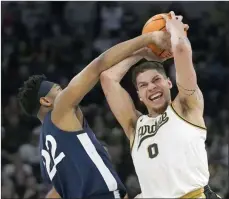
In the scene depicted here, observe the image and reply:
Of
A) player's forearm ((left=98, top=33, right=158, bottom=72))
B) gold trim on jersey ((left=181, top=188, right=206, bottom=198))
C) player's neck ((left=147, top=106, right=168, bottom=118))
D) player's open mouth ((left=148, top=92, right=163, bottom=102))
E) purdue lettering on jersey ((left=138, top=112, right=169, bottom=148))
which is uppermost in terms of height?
player's forearm ((left=98, top=33, right=158, bottom=72))

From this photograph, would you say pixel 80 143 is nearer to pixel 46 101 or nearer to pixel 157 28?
pixel 46 101

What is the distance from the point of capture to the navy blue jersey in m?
4.90

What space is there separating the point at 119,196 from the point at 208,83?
5.80 metres

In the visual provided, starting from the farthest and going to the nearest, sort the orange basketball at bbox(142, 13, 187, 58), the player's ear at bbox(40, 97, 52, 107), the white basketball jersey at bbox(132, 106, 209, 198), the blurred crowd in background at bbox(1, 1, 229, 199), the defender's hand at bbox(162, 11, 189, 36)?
1. the blurred crowd in background at bbox(1, 1, 229, 199)
2. the player's ear at bbox(40, 97, 52, 107)
3. the orange basketball at bbox(142, 13, 187, 58)
4. the defender's hand at bbox(162, 11, 189, 36)
5. the white basketball jersey at bbox(132, 106, 209, 198)

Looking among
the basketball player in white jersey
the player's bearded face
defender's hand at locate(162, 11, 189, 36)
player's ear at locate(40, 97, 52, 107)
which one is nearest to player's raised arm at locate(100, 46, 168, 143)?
the basketball player in white jersey

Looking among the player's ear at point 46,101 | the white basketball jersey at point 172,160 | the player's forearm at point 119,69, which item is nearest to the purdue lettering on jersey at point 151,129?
the white basketball jersey at point 172,160

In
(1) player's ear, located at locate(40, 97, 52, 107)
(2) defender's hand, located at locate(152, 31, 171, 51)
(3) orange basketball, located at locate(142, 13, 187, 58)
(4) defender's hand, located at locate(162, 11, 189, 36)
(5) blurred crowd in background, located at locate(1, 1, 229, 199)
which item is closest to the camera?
(4) defender's hand, located at locate(162, 11, 189, 36)

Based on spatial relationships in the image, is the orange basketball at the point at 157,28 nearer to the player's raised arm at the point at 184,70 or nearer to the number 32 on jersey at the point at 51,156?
the player's raised arm at the point at 184,70

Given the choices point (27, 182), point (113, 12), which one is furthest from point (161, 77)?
point (113, 12)

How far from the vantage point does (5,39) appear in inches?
428

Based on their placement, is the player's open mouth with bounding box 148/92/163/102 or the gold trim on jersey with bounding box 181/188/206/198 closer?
the gold trim on jersey with bounding box 181/188/206/198

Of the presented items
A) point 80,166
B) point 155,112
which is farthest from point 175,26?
point 80,166

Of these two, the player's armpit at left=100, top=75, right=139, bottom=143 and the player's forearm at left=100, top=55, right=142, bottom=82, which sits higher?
the player's forearm at left=100, top=55, right=142, bottom=82

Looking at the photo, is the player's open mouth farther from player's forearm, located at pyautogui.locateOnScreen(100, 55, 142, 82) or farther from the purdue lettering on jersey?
player's forearm, located at pyautogui.locateOnScreen(100, 55, 142, 82)
